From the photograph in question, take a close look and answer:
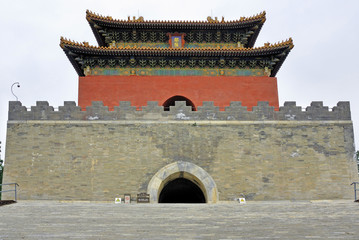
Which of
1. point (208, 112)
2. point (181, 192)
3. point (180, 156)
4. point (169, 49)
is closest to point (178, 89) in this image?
point (169, 49)

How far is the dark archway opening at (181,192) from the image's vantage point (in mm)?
16250

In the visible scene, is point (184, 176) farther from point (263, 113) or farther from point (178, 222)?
point (178, 222)

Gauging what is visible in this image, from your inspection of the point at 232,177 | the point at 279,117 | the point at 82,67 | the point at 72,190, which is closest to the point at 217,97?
the point at 279,117

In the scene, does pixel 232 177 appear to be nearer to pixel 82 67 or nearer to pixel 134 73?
pixel 134 73

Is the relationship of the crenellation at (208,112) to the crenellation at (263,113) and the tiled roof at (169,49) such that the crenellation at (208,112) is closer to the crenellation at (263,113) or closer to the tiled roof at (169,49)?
the crenellation at (263,113)

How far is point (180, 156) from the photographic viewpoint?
1387cm

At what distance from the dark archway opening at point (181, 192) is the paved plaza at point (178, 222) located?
533 centimetres

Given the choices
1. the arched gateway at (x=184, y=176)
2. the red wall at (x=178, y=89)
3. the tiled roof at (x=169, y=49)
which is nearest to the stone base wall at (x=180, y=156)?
the arched gateway at (x=184, y=176)

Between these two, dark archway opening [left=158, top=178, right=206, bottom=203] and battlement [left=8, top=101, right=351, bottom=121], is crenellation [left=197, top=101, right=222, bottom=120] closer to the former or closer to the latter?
battlement [left=8, top=101, right=351, bottom=121]

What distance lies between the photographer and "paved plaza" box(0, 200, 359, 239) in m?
7.33

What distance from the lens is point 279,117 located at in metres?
14.5

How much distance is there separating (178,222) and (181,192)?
9.94 meters

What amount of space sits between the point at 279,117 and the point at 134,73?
233 inches

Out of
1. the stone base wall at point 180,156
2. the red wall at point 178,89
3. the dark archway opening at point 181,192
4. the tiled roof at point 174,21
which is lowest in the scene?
the dark archway opening at point 181,192
